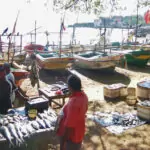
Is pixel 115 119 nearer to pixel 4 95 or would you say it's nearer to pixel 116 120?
pixel 116 120

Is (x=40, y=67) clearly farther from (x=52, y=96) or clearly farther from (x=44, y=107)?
(x=44, y=107)

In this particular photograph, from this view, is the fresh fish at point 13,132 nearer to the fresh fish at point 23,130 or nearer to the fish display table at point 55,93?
the fresh fish at point 23,130

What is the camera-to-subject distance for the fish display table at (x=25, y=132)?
4930mm

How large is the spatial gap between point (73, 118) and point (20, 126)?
157 centimetres

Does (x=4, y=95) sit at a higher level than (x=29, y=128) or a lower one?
higher

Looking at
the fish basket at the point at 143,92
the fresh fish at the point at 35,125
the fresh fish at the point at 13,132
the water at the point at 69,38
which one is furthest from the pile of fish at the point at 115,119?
the water at the point at 69,38

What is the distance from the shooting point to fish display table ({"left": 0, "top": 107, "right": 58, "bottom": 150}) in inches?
194

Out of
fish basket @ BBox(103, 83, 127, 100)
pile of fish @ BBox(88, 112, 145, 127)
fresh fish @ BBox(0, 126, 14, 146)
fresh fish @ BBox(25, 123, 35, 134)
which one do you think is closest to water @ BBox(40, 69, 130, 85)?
fish basket @ BBox(103, 83, 127, 100)

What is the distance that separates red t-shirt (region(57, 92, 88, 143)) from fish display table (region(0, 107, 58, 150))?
30.7 inches

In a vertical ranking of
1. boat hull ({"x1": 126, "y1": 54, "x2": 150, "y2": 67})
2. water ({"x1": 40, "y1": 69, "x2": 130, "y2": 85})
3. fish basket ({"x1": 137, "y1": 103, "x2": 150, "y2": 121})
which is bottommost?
fish basket ({"x1": 137, "y1": 103, "x2": 150, "y2": 121})

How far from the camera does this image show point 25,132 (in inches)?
204

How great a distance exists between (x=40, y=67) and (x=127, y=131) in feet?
39.0

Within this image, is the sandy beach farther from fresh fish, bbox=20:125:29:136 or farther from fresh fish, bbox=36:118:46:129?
fresh fish, bbox=20:125:29:136

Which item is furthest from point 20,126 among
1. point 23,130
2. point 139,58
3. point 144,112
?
point 139,58
